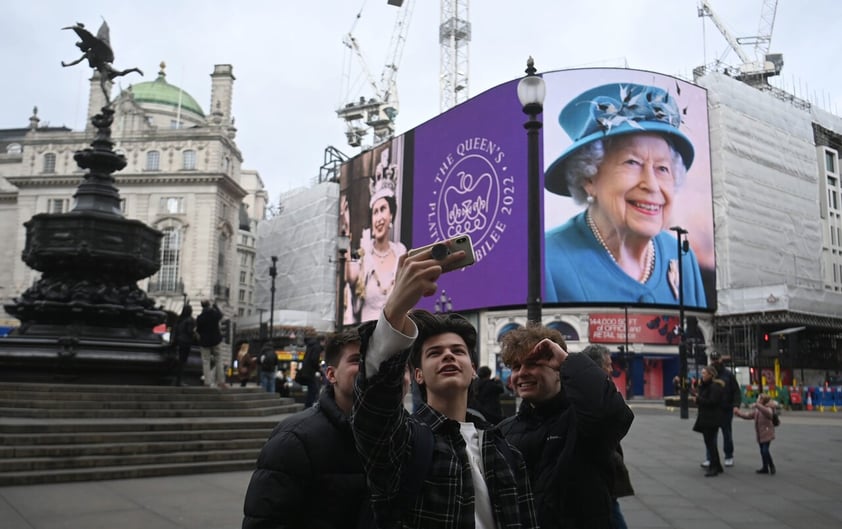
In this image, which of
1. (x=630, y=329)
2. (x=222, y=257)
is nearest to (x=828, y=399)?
(x=630, y=329)

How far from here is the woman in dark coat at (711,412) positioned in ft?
34.0

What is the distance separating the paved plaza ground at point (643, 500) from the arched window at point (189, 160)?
2308 inches

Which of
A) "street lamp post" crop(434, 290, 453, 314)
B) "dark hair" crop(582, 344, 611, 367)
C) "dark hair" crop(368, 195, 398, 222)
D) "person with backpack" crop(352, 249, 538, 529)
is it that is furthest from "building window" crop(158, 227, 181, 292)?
"person with backpack" crop(352, 249, 538, 529)

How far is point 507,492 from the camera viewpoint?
2.25m

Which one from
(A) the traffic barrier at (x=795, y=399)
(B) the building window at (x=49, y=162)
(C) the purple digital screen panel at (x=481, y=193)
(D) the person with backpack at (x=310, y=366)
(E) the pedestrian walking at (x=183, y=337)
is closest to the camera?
(D) the person with backpack at (x=310, y=366)

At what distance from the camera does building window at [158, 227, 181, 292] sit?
62.6 m

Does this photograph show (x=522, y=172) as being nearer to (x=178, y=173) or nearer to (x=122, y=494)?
(x=178, y=173)

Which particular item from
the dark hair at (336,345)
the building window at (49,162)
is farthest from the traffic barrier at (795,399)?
the building window at (49,162)

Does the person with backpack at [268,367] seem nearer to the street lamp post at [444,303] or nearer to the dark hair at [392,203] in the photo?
the street lamp post at [444,303]

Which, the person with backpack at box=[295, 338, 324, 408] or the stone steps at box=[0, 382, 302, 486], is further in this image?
the person with backpack at box=[295, 338, 324, 408]

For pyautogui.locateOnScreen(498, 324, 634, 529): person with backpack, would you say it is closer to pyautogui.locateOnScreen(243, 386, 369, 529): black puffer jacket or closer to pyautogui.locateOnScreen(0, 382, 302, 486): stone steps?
pyautogui.locateOnScreen(243, 386, 369, 529): black puffer jacket

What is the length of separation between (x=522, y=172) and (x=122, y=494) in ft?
135

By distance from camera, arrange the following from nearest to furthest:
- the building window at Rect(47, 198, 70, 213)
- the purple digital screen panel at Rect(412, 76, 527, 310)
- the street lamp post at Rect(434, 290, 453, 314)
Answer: the purple digital screen panel at Rect(412, 76, 527, 310) < the street lamp post at Rect(434, 290, 453, 314) < the building window at Rect(47, 198, 70, 213)

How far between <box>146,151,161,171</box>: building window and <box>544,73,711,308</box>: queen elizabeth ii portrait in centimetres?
3758
